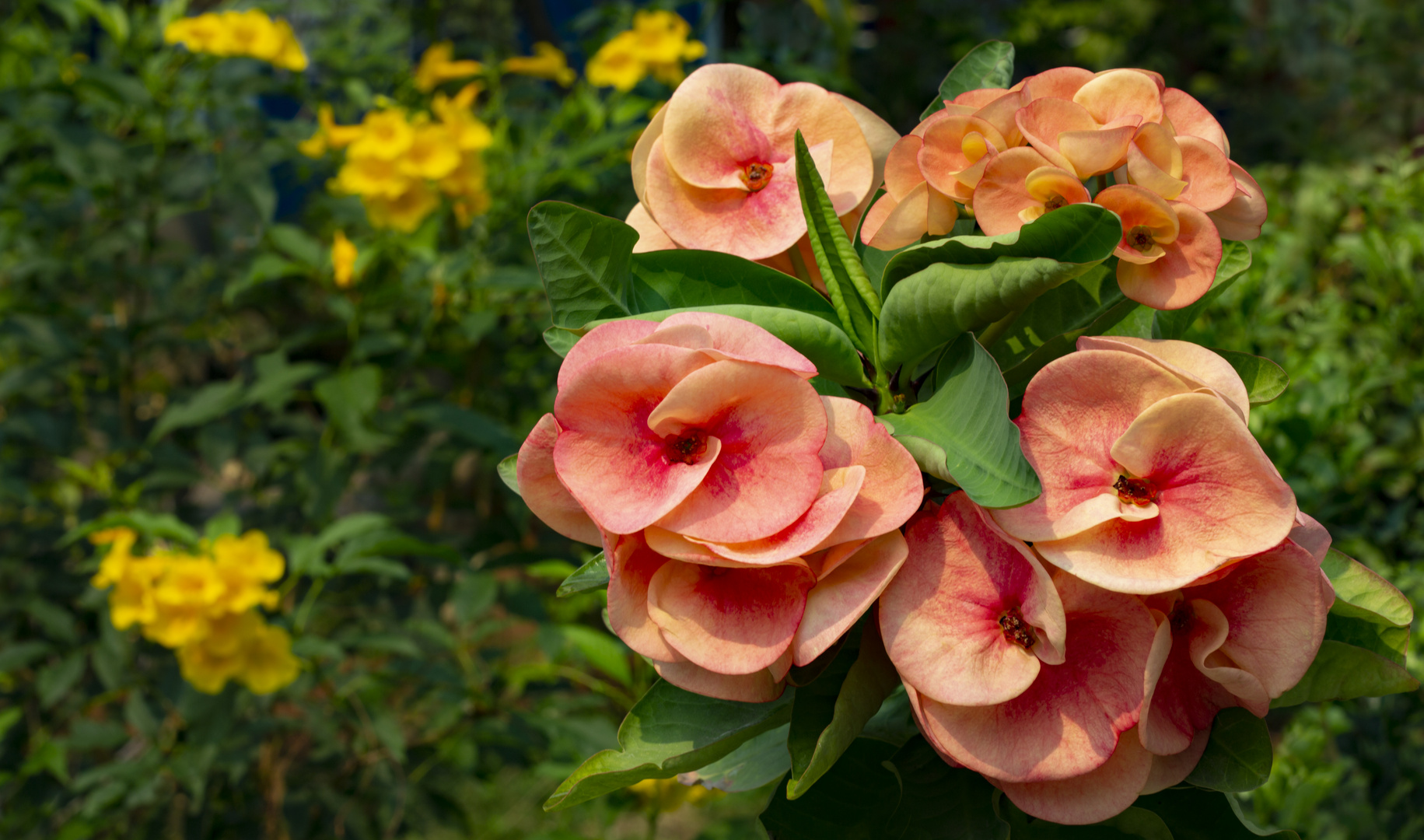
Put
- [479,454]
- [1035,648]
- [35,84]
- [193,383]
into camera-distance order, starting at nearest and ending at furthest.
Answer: [1035,648] → [35,84] → [479,454] → [193,383]

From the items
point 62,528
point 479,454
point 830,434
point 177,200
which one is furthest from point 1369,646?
point 62,528

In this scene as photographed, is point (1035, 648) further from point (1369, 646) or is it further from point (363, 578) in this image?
point (363, 578)

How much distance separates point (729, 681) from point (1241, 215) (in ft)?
1.29

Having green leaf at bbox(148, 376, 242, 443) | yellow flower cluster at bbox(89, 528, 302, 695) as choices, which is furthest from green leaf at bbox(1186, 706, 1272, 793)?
green leaf at bbox(148, 376, 242, 443)

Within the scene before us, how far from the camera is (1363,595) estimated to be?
51 cm

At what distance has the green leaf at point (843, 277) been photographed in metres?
0.53

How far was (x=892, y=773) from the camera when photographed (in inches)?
21.6

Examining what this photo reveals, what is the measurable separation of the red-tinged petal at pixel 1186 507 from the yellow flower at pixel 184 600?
54.1 inches

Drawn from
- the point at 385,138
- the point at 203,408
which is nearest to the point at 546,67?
the point at 385,138

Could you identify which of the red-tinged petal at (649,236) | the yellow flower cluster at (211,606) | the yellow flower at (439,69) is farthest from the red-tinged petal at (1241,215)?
the yellow flower at (439,69)

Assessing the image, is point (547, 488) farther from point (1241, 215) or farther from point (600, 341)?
point (1241, 215)

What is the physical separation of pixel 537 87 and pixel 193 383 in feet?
3.76

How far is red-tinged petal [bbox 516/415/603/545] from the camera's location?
479mm

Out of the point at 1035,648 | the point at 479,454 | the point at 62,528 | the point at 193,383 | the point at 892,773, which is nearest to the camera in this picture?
the point at 1035,648
